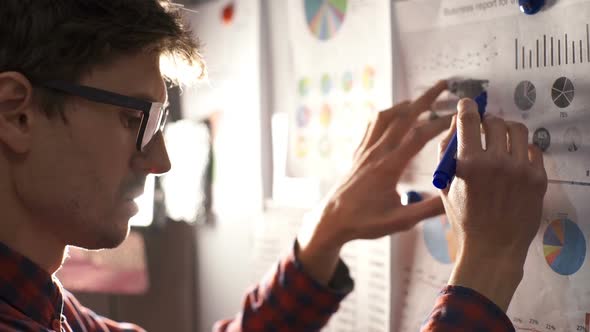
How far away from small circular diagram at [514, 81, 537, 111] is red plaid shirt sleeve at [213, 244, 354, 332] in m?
0.34

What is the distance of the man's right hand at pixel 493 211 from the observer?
2.04ft

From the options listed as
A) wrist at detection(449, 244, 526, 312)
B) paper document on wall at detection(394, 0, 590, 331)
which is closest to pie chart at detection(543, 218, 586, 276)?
paper document on wall at detection(394, 0, 590, 331)

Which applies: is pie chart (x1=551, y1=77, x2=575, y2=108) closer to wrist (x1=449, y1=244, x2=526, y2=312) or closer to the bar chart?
the bar chart

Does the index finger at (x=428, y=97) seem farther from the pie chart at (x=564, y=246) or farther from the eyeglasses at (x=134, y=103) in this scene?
the eyeglasses at (x=134, y=103)

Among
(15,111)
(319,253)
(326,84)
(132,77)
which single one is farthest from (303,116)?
(15,111)

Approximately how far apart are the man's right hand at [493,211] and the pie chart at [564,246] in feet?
0.27

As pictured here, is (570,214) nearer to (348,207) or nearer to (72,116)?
(348,207)

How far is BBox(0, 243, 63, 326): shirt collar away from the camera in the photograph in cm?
72

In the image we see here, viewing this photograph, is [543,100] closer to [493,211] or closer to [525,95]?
[525,95]

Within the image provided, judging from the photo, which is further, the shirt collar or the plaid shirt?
the shirt collar

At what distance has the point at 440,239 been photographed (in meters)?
0.84

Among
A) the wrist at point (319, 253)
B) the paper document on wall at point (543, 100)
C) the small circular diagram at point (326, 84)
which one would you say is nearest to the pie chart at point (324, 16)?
the small circular diagram at point (326, 84)

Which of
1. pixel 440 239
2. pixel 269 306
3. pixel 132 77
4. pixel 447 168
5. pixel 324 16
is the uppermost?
pixel 324 16

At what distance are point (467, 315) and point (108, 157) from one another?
0.42 metres
